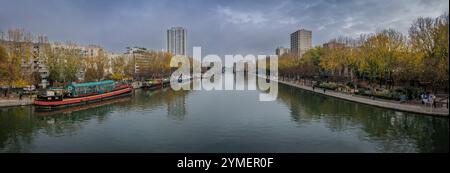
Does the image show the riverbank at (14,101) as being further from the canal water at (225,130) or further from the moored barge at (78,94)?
the canal water at (225,130)

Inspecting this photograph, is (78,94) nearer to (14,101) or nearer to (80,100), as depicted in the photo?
(80,100)

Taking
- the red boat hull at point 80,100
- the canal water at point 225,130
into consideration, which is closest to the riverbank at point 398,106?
the canal water at point 225,130

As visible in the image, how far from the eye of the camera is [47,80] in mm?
66312

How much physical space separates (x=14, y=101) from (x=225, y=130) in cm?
2964

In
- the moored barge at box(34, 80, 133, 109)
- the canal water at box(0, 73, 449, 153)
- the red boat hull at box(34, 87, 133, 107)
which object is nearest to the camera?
the canal water at box(0, 73, 449, 153)

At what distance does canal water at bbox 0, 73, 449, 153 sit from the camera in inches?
782

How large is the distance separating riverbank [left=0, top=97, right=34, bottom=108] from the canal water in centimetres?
234

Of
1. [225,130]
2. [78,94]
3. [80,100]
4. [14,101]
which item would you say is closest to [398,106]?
[225,130]

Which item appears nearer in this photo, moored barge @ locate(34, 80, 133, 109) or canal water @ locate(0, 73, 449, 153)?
canal water @ locate(0, 73, 449, 153)

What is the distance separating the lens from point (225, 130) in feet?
81.9

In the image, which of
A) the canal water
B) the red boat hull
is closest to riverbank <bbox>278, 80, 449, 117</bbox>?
Result: the canal water

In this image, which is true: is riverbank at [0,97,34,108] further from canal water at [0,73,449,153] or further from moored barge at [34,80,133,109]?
canal water at [0,73,449,153]
